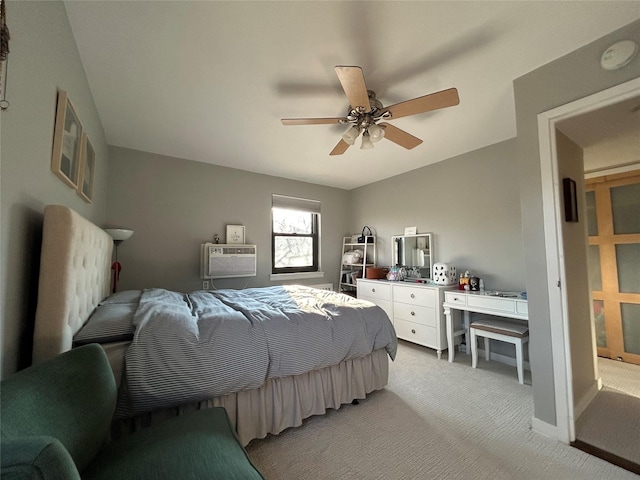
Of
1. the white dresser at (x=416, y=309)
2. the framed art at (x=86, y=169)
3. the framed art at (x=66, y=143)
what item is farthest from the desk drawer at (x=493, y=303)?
the framed art at (x=86, y=169)

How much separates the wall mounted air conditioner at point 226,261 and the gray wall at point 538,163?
9.54 ft

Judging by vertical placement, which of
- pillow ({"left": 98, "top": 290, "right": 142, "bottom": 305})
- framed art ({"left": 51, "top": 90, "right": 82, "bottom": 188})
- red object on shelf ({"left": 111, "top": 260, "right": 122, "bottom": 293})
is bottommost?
pillow ({"left": 98, "top": 290, "right": 142, "bottom": 305})

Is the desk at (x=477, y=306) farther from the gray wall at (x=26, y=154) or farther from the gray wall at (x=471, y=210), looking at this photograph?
the gray wall at (x=26, y=154)

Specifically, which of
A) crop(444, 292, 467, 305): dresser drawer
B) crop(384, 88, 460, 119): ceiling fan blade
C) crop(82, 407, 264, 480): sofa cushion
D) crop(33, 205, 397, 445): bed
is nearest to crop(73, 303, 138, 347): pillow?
crop(33, 205, 397, 445): bed

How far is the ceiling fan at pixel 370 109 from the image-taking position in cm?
149

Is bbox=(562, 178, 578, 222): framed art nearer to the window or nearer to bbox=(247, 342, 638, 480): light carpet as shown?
bbox=(247, 342, 638, 480): light carpet

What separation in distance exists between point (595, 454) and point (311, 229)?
369 centimetres

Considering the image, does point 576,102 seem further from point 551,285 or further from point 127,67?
point 127,67

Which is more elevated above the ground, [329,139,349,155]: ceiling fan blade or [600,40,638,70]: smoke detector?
[600,40,638,70]: smoke detector

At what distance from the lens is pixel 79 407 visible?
836mm

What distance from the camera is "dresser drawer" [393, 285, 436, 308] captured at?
115 inches

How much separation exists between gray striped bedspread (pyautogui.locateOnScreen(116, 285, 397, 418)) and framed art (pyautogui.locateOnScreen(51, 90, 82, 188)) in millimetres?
868

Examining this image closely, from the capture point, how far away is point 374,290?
11.9ft

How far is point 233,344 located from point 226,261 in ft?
6.39
